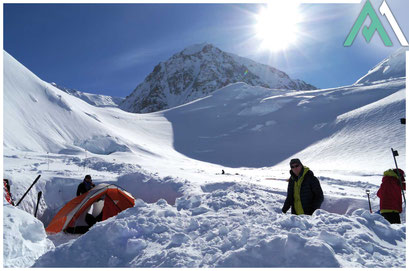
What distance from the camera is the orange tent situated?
289 inches

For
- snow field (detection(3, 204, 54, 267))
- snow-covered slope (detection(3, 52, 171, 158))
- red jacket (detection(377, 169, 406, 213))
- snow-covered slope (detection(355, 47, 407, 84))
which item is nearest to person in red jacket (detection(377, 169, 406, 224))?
red jacket (detection(377, 169, 406, 213))

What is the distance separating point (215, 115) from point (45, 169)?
122 ft

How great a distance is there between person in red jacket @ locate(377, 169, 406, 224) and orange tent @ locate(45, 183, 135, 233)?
649 centimetres

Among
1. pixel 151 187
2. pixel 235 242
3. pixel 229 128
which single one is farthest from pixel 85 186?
pixel 229 128

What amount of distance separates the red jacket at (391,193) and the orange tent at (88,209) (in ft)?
21.3

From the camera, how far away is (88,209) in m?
7.87

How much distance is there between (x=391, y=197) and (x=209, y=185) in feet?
20.9

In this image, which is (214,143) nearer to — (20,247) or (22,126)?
(22,126)

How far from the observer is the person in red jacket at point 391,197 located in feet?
17.2

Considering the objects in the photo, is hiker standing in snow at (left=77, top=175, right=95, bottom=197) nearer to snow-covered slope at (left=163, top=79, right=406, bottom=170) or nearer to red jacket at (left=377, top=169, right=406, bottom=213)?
red jacket at (left=377, top=169, right=406, bottom=213)

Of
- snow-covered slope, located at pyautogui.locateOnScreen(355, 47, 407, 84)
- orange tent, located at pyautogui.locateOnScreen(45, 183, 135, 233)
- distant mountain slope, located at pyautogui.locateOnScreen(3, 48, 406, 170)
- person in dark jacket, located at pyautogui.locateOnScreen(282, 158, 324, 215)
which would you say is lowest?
orange tent, located at pyautogui.locateOnScreen(45, 183, 135, 233)

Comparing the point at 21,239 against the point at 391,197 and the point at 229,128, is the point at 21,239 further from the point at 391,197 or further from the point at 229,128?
the point at 229,128

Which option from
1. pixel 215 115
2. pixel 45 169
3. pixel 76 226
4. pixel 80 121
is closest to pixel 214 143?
pixel 215 115

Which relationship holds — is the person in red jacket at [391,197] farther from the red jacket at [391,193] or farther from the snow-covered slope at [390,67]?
the snow-covered slope at [390,67]
